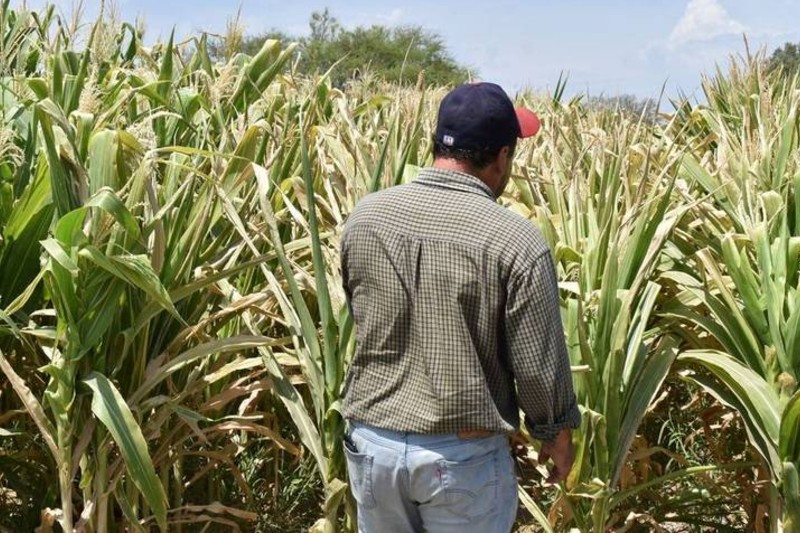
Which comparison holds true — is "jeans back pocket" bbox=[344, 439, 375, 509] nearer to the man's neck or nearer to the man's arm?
the man's arm

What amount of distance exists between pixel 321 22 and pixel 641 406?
38.9 meters

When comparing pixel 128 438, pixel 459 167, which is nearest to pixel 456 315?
pixel 459 167

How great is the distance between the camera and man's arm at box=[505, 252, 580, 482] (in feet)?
6.99

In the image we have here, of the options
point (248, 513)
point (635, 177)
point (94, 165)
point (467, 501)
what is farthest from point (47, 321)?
point (635, 177)

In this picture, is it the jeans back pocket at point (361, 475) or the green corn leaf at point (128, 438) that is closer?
the jeans back pocket at point (361, 475)

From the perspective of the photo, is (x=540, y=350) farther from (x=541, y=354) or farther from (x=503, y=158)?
(x=503, y=158)

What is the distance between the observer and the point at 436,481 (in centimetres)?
220

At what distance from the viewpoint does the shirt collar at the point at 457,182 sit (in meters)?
2.23

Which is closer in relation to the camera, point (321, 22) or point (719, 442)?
point (719, 442)

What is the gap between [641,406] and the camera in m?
3.08

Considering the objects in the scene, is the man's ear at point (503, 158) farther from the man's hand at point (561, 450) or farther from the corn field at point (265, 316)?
the corn field at point (265, 316)

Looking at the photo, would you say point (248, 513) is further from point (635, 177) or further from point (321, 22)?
point (321, 22)

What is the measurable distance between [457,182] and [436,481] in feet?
2.02

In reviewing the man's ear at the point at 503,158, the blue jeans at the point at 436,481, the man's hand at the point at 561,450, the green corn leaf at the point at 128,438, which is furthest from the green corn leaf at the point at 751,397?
the green corn leaf at the point at 128,438
